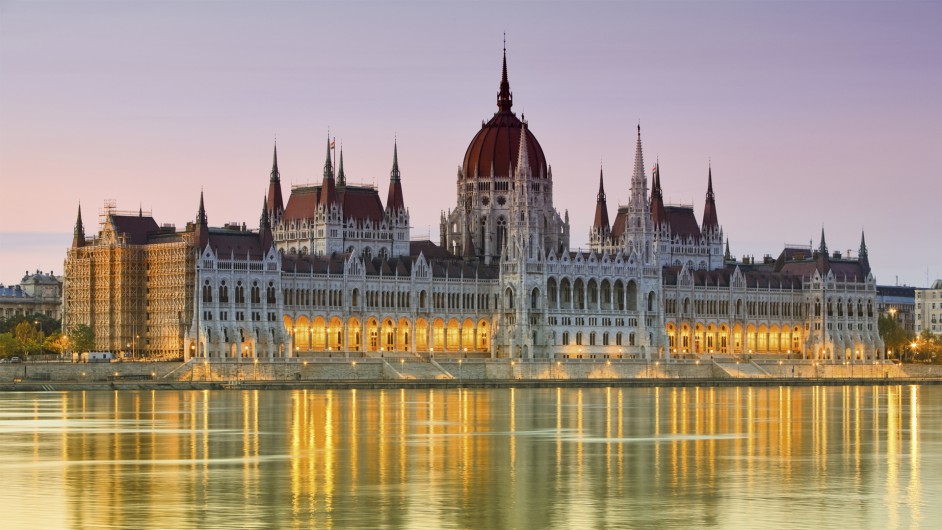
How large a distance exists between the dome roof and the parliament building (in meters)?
0.17

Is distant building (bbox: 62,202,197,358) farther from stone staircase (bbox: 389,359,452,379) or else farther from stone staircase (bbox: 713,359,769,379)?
stone staircase (bbox: 713,359,769,379)

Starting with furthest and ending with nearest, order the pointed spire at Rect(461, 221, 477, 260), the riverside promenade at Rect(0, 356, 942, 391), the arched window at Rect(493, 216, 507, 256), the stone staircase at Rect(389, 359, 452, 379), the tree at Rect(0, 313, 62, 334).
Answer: the pointed spire at Rect(461, 221, 477, 260), the arched window at Rect(493, 216, 507, 256), the tree at Rect(0, 313, 62, 334), the stone staircase at Rect(389, 359, 452, 379), the riverside promenade at Rect(0, 356, 942, 391)

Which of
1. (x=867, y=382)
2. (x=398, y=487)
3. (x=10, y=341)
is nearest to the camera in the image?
(x=398, y=487)

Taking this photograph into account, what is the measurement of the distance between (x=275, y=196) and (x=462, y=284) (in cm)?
2066

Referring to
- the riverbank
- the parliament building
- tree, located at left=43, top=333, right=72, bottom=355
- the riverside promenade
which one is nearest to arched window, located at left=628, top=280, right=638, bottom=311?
the parliament building

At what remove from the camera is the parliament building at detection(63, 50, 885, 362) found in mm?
150500

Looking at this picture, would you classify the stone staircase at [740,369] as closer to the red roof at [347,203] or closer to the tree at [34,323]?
the red roof at [347,203]

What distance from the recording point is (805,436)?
7175 centimetres

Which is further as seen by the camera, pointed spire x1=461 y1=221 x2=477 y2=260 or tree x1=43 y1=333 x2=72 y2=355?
pointed spire x1=461 y1=221 x2=477 y2=260

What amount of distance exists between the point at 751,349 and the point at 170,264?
2554 inches

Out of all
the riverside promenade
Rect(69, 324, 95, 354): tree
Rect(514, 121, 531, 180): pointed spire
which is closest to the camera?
the riverside promenade

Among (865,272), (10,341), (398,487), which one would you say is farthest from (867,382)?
(398,487)

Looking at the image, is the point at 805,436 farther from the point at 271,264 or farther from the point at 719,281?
the point at 719,281

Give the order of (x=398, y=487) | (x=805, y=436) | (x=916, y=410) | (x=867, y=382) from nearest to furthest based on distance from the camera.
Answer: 1. (x=398, y=487)
2. (x=805, y=436)
3. (x=916, y=410)
4. (x=867, y=382)
